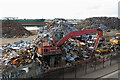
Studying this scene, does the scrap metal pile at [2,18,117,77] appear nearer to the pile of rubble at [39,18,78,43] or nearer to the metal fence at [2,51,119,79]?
the pile of rubble at [39,18,78,43]

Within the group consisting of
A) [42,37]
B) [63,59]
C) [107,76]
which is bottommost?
[107,76]

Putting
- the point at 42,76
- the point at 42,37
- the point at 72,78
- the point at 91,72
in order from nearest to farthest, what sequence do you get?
the point at 42,76
the point at 72,78
the point at 91,72
the point at 42,37

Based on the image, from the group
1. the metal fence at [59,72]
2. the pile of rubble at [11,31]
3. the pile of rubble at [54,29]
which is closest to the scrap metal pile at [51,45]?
the pile of rubble at [54,29]

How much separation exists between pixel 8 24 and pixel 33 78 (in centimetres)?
2901

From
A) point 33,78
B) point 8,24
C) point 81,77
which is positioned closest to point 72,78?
point 81,77

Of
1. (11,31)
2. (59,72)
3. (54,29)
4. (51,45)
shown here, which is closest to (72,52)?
(51,45)

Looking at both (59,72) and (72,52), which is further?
(72,52)

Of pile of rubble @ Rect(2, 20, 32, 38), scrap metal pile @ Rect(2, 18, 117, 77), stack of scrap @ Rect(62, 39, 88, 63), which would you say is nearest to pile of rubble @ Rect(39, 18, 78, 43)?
scrap metal pile @ Rect(2, 18, 117, 77)

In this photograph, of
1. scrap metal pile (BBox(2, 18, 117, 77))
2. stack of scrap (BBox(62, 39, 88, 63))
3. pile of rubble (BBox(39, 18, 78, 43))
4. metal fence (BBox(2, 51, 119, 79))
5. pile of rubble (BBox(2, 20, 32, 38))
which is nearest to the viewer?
metal fence (BBox(2, 51, 119, 79))

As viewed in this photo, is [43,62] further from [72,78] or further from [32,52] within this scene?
[72,78]

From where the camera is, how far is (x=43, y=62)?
8.92 meters

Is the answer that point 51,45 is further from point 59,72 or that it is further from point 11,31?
point 11,31

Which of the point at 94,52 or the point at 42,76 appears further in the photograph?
the point at 94,52

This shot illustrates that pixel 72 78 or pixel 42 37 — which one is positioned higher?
pixel 42 37
